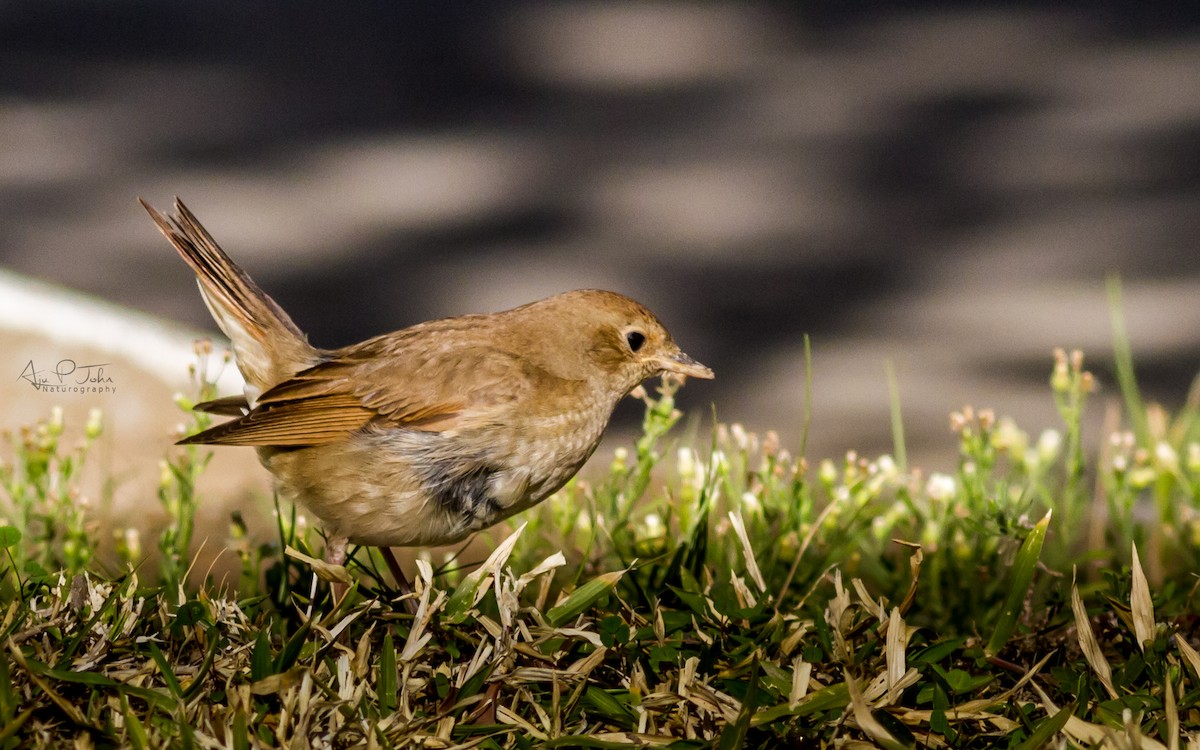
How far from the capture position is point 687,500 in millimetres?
3725

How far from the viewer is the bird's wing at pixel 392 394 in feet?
10.9

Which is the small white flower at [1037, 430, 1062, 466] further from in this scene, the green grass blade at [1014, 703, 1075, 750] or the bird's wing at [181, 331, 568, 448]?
the green grass blade at [1014, 703, 1075, 750]

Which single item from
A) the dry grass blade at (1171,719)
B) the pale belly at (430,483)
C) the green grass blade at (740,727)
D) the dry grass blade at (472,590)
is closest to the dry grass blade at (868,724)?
the green grass blade at (740,727)

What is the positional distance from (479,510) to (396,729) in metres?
1.02

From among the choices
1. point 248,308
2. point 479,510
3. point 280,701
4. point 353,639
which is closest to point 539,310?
point 479,510

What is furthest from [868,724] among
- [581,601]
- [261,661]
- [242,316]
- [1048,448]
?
[242,316]

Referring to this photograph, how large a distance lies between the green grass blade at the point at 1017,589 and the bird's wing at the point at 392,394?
1290 millimetres

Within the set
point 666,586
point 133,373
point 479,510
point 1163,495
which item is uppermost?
point 133,373

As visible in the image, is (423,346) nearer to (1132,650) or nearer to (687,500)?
(687,500)

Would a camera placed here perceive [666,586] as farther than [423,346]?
No

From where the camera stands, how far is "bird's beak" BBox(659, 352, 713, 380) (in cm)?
353

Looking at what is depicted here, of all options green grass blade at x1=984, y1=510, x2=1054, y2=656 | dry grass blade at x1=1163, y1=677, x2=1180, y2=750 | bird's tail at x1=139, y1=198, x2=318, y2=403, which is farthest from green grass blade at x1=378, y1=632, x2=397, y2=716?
bird's tail at x1=139, y1=198, x2=318, y2=403

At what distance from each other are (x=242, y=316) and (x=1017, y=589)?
7.64 feet

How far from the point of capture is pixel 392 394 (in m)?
3.48
